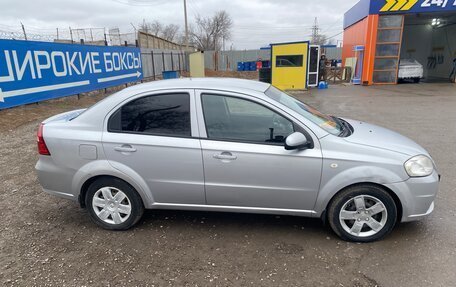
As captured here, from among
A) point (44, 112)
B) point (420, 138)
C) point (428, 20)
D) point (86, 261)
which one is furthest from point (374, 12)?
point (86, 261)

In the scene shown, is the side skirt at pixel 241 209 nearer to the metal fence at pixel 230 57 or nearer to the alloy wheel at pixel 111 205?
the alloy wheel at pixel 111 205

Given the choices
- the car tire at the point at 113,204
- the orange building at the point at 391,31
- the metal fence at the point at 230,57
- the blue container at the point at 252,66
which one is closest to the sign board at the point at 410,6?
the orange building at the point at 391,31

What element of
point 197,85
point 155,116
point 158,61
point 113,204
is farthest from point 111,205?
point 158,61

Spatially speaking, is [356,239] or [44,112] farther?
[44,112]

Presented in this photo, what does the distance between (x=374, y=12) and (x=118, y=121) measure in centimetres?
1985

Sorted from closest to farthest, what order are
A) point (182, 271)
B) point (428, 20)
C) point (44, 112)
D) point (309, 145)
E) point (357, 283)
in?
point (357, 283) → point (182, 271) → point (309, 145) → point (44, 112) → point (428, 20)

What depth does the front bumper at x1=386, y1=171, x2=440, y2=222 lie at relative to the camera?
2928 millimetres

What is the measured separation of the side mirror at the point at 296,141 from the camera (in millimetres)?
2879

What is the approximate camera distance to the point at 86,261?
2.94 metres

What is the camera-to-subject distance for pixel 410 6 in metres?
18.5

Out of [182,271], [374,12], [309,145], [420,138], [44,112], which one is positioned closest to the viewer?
[182,271]

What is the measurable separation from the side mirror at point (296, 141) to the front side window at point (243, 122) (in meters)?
0.15

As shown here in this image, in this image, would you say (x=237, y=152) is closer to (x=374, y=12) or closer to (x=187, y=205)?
(x=187, y=205)

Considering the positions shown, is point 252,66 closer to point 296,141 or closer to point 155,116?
point 155,116
